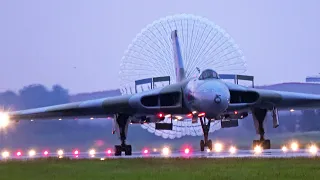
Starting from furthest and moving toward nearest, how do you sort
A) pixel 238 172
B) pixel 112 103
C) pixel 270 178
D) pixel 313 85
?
pixel 313 85, pixel 112 103, pixel 238 172, pixel 270 178

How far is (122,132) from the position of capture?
1587 inches

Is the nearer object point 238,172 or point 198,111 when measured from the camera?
point 238,172

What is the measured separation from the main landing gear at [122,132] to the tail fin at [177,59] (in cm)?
827

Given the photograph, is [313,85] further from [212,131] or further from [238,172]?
[238,172]

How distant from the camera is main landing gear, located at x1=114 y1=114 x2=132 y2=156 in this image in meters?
39.8

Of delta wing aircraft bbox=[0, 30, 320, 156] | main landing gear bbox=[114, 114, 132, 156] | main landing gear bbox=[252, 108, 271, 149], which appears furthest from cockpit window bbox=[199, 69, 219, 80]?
main landing gear bbox=[114, 114, 132, 156]

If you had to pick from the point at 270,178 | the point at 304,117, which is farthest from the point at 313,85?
the point at 270,178

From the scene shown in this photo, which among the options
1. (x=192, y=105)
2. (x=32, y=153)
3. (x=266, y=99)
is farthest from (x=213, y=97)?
(x=32, y=153)

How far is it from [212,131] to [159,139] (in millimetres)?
4539

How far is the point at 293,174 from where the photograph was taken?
17922mm

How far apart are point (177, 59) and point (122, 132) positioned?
12189 millimetres

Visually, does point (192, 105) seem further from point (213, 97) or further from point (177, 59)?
point (177, 59)

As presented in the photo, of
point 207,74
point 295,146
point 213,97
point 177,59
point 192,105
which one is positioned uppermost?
point 177,59

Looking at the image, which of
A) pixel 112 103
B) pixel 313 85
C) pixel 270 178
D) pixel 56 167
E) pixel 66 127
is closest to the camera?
pixel 270 178
